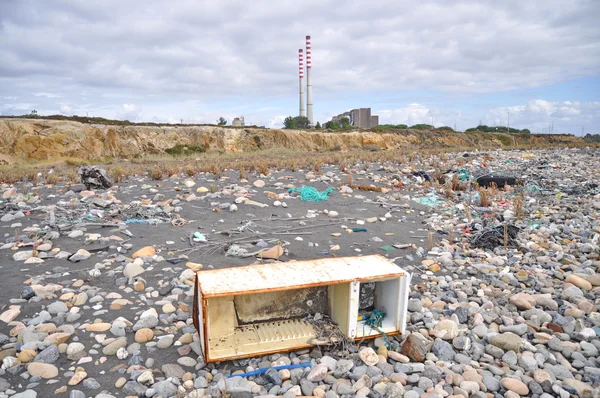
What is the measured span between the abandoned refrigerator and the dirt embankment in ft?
57.3

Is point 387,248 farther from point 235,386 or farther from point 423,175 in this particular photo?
point 423,175

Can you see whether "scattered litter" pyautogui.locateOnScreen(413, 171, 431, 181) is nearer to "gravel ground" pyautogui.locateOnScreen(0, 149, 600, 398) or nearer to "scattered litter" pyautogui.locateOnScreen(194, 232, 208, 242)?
"gravel ground" pyautogui.locateOnScreen(0, 149, 600, 398)

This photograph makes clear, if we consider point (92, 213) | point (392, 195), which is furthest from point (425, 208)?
point (92, 213)

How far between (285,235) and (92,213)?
2751 mm

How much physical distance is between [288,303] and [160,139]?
19652 mm

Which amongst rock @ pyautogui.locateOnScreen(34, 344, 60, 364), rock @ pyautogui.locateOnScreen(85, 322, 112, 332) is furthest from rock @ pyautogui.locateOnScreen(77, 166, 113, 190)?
rock @ pyautogui.locateOnScreen(34, 344, 60, 364)

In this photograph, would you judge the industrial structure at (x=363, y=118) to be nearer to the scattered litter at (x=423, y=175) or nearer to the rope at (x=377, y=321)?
the scattered litter at (x=423, y=175)

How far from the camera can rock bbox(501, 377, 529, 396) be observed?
2.17 metres

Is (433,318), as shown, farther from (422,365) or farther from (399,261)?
(399,261)

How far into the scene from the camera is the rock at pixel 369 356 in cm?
244

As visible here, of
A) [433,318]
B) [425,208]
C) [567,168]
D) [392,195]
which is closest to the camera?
[433,318]

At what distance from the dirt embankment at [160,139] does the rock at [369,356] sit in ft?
59.6

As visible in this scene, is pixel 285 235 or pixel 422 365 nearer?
pixel 422 365

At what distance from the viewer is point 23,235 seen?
15.2 ft
